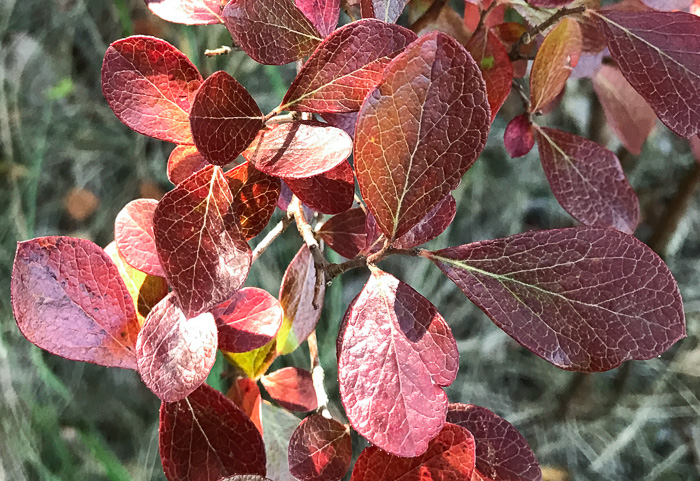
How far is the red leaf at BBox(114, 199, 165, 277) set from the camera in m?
0.40

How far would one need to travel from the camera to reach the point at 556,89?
18.8 inches

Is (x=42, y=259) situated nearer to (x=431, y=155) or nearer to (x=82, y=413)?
(x=431, y=155)

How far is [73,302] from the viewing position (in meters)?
0.38

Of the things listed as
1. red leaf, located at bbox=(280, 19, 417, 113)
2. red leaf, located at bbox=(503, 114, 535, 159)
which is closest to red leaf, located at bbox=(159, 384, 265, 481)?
red leaf, located at bbox=(280, 19, 417, 113)

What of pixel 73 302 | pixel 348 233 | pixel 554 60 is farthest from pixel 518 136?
pixel 73 302

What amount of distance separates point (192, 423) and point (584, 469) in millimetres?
990

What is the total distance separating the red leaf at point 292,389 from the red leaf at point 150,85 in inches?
12.3

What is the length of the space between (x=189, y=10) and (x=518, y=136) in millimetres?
308

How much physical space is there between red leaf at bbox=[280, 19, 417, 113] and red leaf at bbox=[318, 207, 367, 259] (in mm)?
193

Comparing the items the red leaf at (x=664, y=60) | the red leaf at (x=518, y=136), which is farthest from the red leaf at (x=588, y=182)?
the red leaf at (x=664, y=60)

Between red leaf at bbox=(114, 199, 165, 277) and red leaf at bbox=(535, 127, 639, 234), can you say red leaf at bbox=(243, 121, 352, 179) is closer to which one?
red leaf at bbox=(114, 199, 165, 277)

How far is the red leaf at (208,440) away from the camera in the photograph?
0.39 m

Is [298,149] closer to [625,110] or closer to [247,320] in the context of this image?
[247,320]

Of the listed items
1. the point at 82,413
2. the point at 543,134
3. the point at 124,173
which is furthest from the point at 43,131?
the point at 543,134
